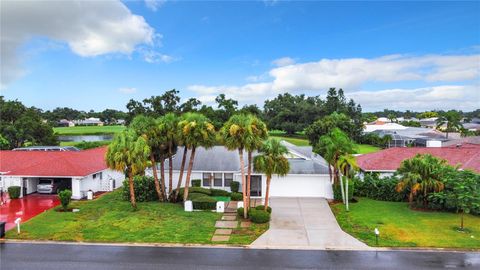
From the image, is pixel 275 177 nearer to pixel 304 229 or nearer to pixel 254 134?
pixel 304 229

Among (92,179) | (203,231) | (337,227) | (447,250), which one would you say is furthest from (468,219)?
(92,179)

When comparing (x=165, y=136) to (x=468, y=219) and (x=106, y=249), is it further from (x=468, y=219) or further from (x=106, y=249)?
(x=468, y=219)

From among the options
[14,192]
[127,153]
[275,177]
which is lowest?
[14,192]

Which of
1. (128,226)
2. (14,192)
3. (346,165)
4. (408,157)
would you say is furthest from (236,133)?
(14,192)

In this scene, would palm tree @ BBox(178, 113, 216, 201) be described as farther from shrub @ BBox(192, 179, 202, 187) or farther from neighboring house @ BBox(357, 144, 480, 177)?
neighboring house @ BBox(357, 144, 480, 177)

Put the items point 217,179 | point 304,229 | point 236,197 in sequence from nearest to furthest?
point 304,229 → point 236,197 → point 217,179

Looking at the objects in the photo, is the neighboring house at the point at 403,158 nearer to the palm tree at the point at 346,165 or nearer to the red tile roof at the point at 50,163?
the palm tree at the point at 346,165

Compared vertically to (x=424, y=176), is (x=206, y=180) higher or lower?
lower
